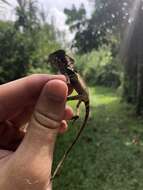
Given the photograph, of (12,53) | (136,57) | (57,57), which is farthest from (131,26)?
(57,57)

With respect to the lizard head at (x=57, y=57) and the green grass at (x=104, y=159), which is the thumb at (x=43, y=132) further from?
the green grass at (x=104, y=159)

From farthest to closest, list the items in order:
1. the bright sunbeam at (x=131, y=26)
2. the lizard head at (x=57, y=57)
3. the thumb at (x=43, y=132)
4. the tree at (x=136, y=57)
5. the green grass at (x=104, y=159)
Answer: the tree at (x=136, y=57), the bright sunbeam at (x=131, y=26), the green grass at (x=104, y=159), the lizard head at (x=57, y=57), the thumb at (x=43, y=132)

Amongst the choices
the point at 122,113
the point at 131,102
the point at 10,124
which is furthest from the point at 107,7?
the point at 10,124

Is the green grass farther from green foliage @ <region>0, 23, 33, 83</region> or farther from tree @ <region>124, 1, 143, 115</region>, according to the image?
green foliage @ <region>0, 23, 33, 83</region>

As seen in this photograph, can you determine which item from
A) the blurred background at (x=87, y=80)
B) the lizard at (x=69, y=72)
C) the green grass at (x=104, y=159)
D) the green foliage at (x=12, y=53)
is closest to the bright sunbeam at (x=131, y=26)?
the blurred background at (x=87, y=80)

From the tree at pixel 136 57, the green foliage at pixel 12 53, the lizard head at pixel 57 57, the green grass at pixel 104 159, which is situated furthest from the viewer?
the green foliage at pixel 12 53

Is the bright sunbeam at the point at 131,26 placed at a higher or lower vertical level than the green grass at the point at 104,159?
higher

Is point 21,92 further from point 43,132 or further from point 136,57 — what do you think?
point 136,57

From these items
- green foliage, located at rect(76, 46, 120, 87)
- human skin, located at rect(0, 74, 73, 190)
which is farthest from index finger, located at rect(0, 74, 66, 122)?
green foliage, located at rect(76, 46, 120, 87)
